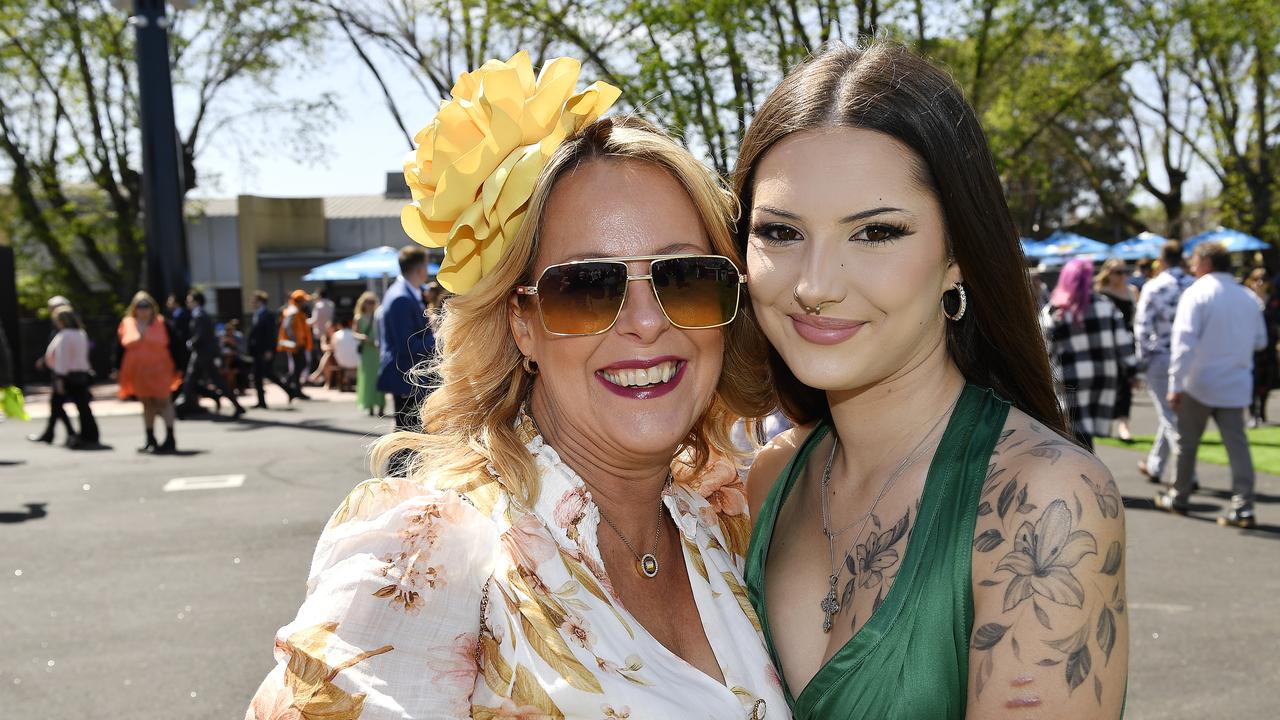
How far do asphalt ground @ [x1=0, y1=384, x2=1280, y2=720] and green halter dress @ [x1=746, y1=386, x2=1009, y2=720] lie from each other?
1100 mm

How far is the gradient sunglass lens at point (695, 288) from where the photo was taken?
7.26ft

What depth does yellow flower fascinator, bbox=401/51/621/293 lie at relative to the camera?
2.11 m

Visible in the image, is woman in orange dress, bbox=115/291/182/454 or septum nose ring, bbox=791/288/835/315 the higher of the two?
septum nose ring, bbox=791/288/835/315

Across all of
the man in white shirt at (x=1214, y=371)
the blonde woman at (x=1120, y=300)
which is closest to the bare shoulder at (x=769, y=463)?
the man in white shirt at (x=1214, y=371)

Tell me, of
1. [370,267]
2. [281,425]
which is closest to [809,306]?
[281,425]

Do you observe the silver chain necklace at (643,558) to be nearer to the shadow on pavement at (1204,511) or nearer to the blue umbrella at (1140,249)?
the shadow on pavement at (1204,511)

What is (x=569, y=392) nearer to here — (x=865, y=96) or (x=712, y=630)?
(x=712, y=630)

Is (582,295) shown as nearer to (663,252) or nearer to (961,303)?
(663,252)

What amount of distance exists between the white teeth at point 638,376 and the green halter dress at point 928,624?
1.96ft

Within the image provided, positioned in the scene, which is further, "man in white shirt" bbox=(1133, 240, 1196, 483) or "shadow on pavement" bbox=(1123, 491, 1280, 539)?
"man in white shirt" bbox=(1133, 240, 1196, 483)

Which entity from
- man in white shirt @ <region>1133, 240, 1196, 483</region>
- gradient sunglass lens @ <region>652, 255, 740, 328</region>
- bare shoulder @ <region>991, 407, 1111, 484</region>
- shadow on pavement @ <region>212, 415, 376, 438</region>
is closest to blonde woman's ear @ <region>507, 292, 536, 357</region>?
gradient sunglass lens @ <region>652, 255, 740, 328</region>

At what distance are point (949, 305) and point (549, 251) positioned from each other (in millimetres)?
872

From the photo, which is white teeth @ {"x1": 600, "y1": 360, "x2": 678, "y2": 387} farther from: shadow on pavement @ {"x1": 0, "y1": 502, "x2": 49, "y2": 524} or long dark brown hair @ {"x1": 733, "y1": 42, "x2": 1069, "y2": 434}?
shadow on pavement @ {"x1": 0, "y1": 502, "x2": 49, "y2": 524}

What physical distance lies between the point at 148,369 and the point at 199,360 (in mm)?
3986
